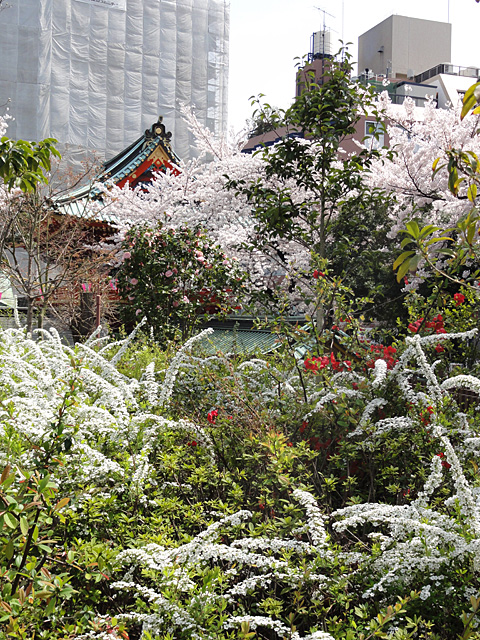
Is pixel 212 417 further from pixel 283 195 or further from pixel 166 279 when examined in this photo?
pixel 166 279

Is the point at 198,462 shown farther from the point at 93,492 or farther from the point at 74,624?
the point at 74,624

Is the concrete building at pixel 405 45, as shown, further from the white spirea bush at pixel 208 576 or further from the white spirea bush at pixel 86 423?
the white spirea bush at pixel 208 576

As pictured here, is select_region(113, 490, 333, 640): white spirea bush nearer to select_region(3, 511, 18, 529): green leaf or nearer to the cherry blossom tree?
select_region(3, 511, 18, 529): green leaf

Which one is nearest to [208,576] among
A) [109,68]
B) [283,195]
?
[283,195]

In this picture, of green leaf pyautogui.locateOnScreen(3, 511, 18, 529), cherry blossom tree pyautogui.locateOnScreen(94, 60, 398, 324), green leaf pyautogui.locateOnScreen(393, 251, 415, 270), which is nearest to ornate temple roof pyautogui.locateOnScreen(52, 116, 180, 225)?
cherry blossom tree pyautogui.locateOnScreen(94, 60, 398, 324)

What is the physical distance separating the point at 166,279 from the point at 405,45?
36.0 m

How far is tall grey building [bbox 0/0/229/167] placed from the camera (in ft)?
56.4

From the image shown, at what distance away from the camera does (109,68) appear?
19109 mm

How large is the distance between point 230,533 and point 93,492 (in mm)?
431

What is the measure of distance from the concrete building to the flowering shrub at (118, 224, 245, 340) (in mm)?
32904

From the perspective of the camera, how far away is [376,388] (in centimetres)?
234

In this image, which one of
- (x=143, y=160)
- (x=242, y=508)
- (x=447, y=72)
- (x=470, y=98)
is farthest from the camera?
(x=447, y=72)

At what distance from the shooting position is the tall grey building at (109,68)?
56.4 ft

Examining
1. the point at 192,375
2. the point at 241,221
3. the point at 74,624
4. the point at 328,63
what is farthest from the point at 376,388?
the point at 241,221
